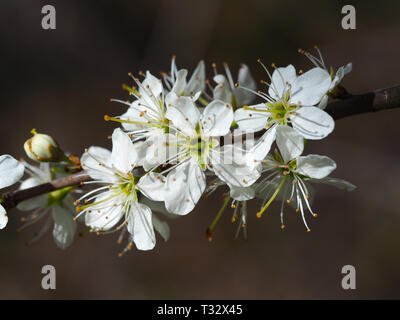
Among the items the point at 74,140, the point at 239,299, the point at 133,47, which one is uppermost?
the point at 133,47

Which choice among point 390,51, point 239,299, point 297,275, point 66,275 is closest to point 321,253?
point 297,275

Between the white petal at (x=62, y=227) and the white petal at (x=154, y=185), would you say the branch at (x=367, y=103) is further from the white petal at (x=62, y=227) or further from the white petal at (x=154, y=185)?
the white petal at (x=62, y=227)

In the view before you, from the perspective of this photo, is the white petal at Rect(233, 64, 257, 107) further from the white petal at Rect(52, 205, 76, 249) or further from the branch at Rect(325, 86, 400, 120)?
the white petal at Rect(52, 205, 76, 249)

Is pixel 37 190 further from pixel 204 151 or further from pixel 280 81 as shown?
pixel 280 81

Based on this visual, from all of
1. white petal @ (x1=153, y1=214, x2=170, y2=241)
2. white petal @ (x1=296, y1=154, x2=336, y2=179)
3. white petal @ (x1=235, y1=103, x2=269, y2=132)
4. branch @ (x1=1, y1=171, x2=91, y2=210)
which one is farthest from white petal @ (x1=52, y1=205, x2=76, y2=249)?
white petal @ (x1=296, y1=154, x2=336, y2=179)

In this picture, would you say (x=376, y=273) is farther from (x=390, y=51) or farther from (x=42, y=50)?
(x=42, y=50)

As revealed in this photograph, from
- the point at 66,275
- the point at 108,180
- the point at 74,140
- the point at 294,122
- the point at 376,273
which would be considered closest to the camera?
the point at 294,122

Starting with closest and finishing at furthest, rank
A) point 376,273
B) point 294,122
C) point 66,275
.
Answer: point 294,122 < point 376,273 < point 66,275
